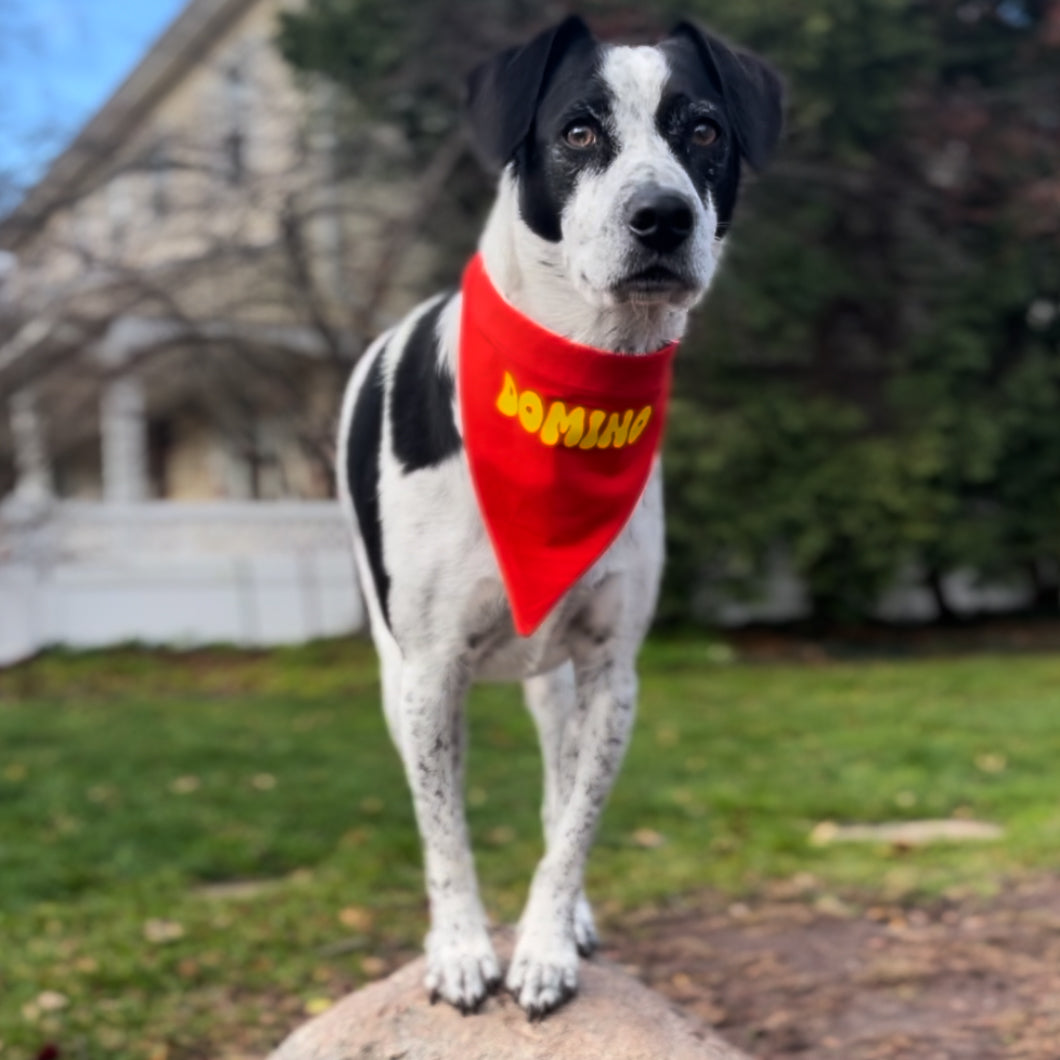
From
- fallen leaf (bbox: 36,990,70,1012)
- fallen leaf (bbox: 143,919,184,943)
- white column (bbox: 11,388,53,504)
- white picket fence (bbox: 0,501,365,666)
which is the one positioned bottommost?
white picket fence (bbox: 0,501,365,666)

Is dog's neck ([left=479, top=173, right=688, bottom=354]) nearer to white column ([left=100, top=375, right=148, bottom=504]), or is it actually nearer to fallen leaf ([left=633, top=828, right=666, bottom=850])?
fallen leaf ([left=633, top=828, right=666, bottom=850])

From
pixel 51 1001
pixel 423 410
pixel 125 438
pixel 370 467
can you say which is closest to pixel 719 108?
pixel 423 410

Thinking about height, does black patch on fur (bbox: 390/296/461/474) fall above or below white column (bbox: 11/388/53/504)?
above

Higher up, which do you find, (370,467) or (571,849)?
(370,467)

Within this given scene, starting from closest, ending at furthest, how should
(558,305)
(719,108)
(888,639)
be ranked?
(719,108) → (558,305) → (888,639)

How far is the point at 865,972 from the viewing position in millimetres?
4297

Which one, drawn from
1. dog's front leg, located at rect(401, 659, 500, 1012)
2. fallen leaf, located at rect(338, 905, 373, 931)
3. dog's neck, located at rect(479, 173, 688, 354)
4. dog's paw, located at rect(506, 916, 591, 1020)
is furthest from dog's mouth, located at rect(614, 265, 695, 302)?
fallen leaf, located at rect(338, 905, 373, 931)

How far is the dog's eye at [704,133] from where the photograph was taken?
2.46 m

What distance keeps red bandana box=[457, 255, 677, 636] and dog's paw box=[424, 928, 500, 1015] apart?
74 centimetres

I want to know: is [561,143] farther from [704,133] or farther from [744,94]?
[744,94]

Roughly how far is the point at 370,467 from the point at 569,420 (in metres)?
0.52

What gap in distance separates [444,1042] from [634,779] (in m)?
4.55

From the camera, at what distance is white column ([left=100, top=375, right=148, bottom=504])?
45.3ft

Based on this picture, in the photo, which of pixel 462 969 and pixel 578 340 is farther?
pixel 462 969
